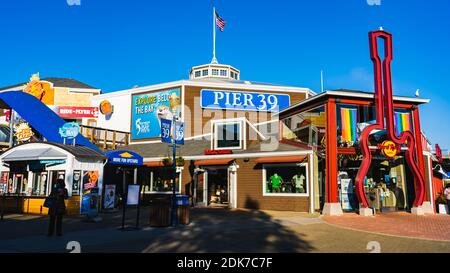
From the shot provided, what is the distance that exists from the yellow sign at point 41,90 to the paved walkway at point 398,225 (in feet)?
87.9

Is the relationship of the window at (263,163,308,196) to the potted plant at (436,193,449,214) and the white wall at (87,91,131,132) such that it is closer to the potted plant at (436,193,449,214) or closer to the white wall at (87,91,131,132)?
the potted plant at (436,193,449,214)

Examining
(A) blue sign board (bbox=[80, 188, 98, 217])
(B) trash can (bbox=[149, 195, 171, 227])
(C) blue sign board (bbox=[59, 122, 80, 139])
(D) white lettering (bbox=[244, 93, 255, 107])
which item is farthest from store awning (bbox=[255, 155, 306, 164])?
(D) white lettering (bbox=[244, 93, 255, 107])

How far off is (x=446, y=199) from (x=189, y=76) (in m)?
27.6

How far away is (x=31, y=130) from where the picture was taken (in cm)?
2119

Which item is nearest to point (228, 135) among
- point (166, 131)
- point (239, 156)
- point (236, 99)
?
point (239, 156)

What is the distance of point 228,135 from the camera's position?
23312mm

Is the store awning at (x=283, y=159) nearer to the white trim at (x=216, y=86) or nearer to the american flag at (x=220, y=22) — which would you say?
the white trim at (x=216, y=86)

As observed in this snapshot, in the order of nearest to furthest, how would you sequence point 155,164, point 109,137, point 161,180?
point 155,164
point 161,180
point 109,137

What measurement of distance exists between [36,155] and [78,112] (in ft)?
50.4

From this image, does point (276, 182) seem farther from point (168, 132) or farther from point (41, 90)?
point (41, 90)

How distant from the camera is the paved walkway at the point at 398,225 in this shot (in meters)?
11.8

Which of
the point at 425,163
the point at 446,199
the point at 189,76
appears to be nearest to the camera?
the point at 446,199
